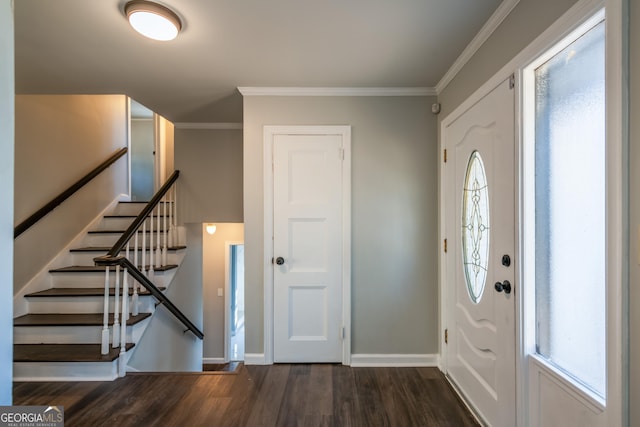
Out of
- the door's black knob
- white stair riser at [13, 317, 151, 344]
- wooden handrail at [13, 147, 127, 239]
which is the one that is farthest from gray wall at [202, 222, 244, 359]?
the door's black knob

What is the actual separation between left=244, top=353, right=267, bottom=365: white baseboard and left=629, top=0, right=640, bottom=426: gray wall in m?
2.28

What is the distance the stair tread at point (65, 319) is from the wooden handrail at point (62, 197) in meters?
0.74

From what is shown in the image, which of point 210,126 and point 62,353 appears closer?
point 62,353

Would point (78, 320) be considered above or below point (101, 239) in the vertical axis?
below

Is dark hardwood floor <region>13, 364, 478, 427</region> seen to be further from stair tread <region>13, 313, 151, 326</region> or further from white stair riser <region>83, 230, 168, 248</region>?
white stair riser <region>83, 230, 168, 248</region>

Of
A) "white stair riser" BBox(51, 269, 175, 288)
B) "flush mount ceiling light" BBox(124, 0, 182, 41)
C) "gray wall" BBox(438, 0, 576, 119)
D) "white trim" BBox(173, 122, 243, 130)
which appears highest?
"white trim" BBox(173, 122, 243, 130)

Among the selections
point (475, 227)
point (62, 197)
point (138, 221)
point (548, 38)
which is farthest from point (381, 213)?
point (62, 197)

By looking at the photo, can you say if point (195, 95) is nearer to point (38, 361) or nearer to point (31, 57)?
point (31, 57)

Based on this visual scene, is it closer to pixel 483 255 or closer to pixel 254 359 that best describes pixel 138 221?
pixel 254 359

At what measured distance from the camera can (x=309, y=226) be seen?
2.57 m

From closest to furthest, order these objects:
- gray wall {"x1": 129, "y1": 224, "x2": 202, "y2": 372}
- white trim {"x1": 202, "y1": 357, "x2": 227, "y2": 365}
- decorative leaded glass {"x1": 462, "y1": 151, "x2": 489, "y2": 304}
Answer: decorative leaded glass {"x1": 462, "y1": 151, "x2": 489, "y2": 304} → gray wall {"x1": 129, "y1": 224, "x2": 202, "y2": 372} → white trim {"x1": 202, "y1": 357, "x2": 227, "y2": 365}

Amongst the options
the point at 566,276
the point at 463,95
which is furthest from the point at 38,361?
the point at 463,95

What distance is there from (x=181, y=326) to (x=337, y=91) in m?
3.39

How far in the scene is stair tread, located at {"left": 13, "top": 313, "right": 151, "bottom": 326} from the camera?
2.50 metres
